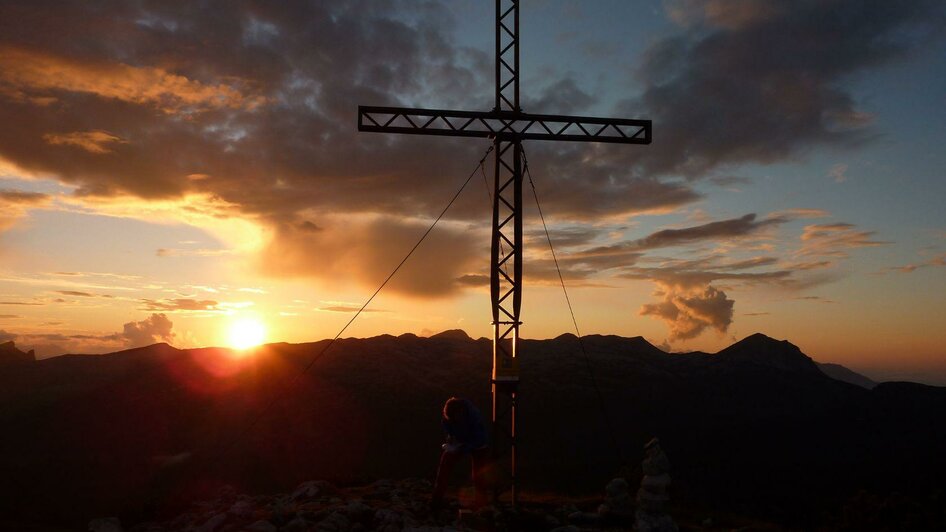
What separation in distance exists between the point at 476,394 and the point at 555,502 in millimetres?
62844

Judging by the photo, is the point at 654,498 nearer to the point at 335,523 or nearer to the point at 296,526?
the point at 335,523

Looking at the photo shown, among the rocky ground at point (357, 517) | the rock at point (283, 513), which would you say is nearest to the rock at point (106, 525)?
the rocky ground at point (357, 517)

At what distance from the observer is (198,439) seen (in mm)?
55438

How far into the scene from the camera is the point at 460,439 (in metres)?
15.1

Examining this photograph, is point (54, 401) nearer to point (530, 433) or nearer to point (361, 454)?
point (361, 454)

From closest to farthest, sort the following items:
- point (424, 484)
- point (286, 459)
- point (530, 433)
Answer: point (424, 484) < point (286, 459) < point (530, 433)

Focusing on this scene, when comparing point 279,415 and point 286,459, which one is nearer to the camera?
point 286,459

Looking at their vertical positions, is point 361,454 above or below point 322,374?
below

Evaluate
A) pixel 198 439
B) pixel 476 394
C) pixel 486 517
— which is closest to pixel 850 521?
pixel 486 517

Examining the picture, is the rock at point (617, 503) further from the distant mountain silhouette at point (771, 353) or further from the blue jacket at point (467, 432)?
the distant mountain silhouette at point (771, 353)

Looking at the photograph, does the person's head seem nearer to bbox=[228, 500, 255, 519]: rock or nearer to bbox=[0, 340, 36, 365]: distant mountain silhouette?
bbox=[228, 500, 255, 519]: rock

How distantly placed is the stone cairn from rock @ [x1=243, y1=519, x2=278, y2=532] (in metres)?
7.84

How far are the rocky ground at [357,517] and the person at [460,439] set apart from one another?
2.29 ft

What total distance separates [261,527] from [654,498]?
8.44 m
